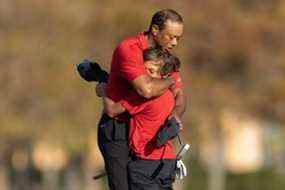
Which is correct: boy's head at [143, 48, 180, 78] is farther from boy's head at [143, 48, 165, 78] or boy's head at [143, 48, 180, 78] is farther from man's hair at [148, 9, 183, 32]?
man's hair at [148, 9, 183, 32]

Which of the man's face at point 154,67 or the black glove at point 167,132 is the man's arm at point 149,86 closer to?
the man's face at point 154,67

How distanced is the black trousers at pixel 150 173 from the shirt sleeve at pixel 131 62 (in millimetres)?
665

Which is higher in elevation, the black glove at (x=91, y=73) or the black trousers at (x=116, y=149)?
the black glove at (x=91, y=73)

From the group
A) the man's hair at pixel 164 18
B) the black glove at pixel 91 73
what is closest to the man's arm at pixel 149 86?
the man's hair at pixel 164 18

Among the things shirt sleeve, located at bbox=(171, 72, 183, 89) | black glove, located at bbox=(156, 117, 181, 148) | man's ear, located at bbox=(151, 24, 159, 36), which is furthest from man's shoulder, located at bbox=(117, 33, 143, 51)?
black glove, located at bbox=(156, 117, 181, 148)

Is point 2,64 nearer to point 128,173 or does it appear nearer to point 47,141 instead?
point 47,141

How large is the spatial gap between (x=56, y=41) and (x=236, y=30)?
5583 millimetres

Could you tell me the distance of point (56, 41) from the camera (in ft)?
123

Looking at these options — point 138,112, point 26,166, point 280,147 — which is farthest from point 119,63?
point 280,147

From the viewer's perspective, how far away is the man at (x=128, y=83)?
9367mm

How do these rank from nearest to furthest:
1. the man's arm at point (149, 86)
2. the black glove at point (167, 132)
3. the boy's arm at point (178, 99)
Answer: the man's arm at point (149, 86) → the black glove at point (167, 132) → the boy's arm at point (178, 99)

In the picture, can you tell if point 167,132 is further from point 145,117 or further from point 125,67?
point 125,67

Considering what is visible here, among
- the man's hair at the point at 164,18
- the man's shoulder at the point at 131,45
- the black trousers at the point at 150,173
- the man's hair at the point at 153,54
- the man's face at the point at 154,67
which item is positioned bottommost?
the black trousers at the point at 150,173

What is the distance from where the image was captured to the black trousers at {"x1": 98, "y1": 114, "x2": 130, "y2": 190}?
9680mm
